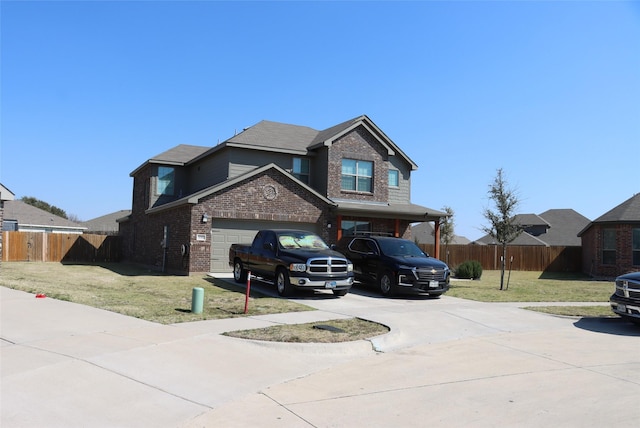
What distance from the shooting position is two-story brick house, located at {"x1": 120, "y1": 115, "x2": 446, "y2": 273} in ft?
67.1

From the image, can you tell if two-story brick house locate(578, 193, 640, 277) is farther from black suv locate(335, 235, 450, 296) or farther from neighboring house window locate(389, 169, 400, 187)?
black suv locate(335, 235, 450, 296)

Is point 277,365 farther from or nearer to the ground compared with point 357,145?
nearer to the ground

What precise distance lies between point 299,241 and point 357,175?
10.3 metres

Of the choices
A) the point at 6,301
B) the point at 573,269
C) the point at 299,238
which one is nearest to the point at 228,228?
the point at 299,238

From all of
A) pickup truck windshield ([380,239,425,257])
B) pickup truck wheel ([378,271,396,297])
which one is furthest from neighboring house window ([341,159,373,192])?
pickup truck wheel ([378,271,396,297])

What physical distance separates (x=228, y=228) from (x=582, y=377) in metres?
15.4

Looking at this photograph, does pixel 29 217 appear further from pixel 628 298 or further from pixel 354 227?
pixel 628 298

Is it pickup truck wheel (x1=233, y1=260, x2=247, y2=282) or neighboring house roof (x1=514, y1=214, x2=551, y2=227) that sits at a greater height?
neighboring house roof (x1=514, y1=214, x2=551, y2=227)

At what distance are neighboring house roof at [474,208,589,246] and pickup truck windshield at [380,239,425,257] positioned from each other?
33418mm

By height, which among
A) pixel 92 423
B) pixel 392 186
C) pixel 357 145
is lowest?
pixel 92 423

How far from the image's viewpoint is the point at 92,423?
17.0 ft

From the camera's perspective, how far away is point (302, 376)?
6.98 metres

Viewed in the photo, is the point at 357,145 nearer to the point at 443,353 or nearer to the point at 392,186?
the point at 392,186

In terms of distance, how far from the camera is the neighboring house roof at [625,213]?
28620mm
